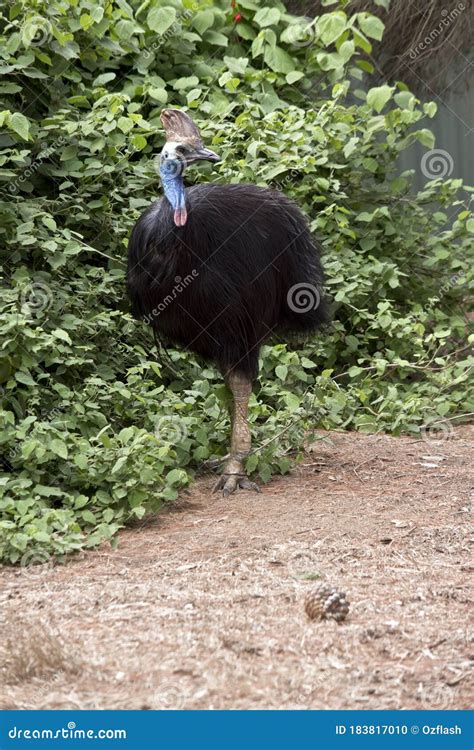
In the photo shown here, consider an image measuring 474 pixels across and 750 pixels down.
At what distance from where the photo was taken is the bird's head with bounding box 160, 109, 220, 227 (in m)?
5.36

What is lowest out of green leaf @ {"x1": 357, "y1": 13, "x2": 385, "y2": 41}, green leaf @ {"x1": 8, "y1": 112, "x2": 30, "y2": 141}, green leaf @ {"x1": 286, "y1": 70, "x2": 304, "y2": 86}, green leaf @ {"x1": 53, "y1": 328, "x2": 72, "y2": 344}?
green leaf @ {"x1": 53, "y1": 328, "x2": 72, "y2": 344}

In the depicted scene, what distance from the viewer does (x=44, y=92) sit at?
709 cm

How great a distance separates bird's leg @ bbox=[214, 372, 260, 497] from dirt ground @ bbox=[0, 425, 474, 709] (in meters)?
0.09

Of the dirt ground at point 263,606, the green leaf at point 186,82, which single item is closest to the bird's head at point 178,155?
the dirt ground at point 263,606

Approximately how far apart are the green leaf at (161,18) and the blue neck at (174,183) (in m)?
2.42

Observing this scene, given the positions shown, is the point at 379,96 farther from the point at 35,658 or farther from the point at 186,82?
the point at 35,658

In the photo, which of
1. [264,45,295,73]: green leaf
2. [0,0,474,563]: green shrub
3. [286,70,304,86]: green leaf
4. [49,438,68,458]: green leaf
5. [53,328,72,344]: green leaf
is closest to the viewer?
[49,438,68,458]: green leaf

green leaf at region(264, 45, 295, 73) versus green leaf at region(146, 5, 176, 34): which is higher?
green leaf at region(264, 45, 295, 73)

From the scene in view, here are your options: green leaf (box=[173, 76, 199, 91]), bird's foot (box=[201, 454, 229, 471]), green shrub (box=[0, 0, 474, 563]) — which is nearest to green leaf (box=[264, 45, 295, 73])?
green shrub (box=[0, 0, 474, 563])

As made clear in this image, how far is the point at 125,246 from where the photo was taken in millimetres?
6770

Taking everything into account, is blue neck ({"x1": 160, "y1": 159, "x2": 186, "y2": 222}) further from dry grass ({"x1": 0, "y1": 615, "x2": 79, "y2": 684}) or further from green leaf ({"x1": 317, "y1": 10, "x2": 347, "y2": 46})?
green leaf ({"x1": 317, "y1": 10, "x2": 347, "y2": 46})

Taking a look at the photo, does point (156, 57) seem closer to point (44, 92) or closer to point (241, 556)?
point (44, 92)

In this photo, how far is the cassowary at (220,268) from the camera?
5.42 meters

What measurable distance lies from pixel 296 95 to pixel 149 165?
1663mm
